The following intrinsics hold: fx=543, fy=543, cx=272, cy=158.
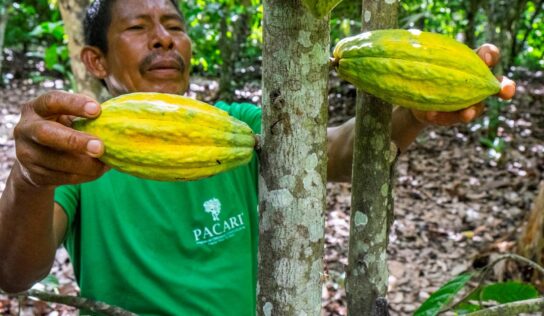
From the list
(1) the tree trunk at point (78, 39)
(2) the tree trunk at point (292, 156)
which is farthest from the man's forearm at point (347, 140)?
(1) the tree trunk at point (78, 39)

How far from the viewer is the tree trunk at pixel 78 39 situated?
3186 mm

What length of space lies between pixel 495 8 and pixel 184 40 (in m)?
4.78

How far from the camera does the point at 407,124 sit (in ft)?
4.35

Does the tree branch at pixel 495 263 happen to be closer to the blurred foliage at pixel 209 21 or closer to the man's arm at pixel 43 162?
the man's arm at pixel 43 162

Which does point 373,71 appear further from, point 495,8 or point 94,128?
point 495,8

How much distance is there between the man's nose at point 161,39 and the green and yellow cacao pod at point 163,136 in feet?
2.99

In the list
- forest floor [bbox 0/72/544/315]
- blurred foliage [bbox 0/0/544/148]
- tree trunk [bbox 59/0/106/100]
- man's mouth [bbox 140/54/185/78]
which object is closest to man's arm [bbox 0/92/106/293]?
man's mouth [bbox 140/54/185/78]

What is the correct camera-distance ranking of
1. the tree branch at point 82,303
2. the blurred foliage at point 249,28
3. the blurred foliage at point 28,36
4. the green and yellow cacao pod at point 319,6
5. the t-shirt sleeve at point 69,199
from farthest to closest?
the blurred foliage at point 28,36, the blurred foliage at point 249,28, the t-shirt sleeve at point 69,199, the tree branch at point 82,303, the green and yellow cacao pod at point 319,6

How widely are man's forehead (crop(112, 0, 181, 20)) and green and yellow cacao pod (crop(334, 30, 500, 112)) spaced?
99cm

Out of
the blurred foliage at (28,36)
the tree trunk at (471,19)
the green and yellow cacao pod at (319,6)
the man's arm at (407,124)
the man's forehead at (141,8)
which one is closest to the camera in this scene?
the green and yellow cacao pod at (319,6)

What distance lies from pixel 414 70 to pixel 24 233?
2.80 ft

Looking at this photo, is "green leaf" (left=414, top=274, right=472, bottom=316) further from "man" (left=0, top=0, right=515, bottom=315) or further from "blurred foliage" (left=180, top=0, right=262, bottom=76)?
"blurred foliage" (left=180, top=0, right=262, bottom=76)

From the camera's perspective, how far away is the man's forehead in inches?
66.1

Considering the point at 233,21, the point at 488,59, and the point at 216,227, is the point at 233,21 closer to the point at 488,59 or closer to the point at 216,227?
the point at 216,227
